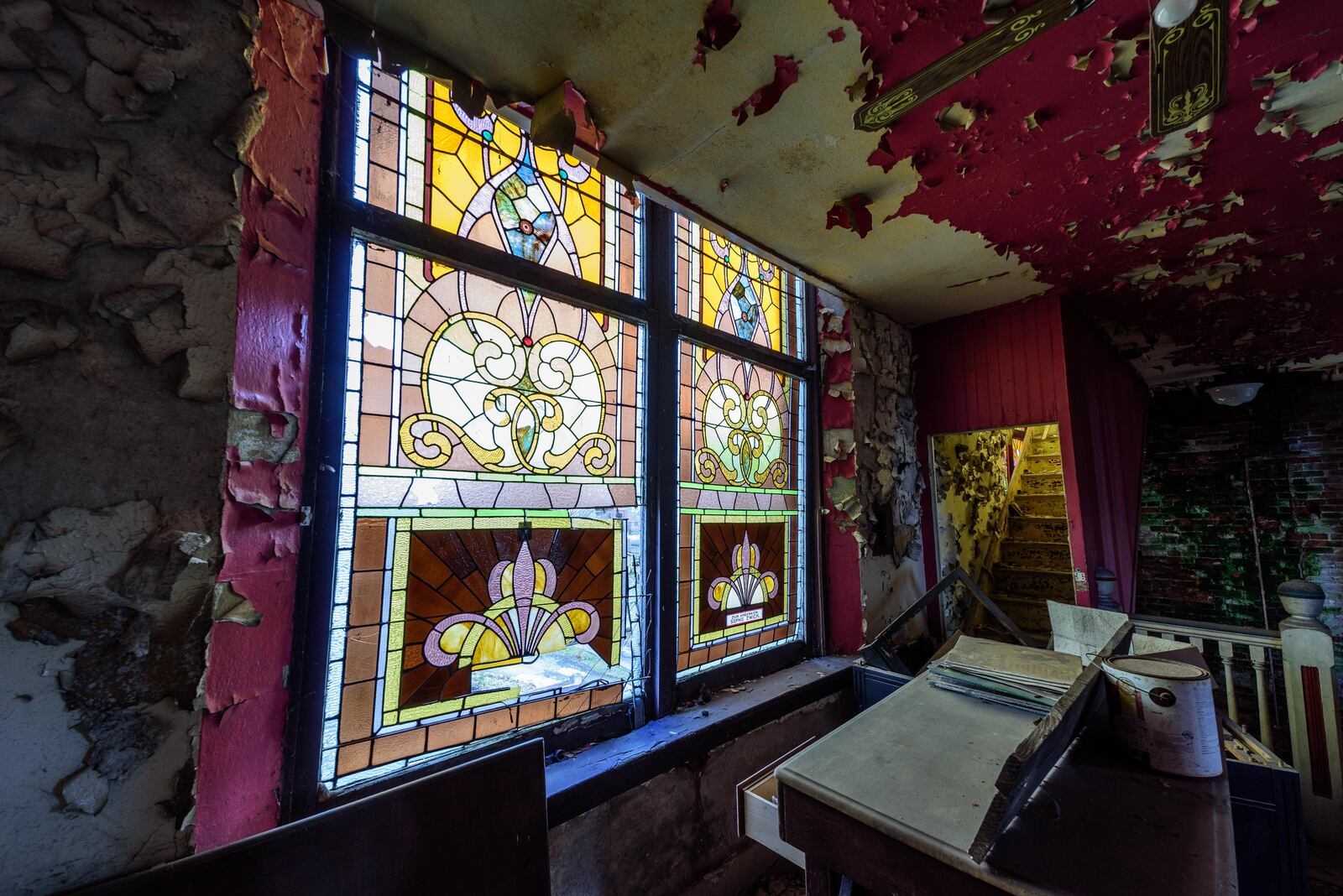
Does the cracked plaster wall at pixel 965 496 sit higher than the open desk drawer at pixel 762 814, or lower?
higher

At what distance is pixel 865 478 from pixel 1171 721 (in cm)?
198

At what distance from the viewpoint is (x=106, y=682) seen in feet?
2.92

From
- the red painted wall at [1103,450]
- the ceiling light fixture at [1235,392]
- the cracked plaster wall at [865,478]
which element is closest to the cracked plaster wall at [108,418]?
the cracked plaster wall at [865,478]

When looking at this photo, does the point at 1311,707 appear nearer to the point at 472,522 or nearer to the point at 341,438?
the point at 472,522

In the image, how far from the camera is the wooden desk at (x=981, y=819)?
2.38ft

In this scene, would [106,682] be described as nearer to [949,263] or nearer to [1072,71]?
[1072,71]

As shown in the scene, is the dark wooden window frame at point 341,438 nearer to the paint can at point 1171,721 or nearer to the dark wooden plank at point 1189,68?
the paint can at point 1171,721

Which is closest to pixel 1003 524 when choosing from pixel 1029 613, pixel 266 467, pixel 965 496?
pixel 1029 613

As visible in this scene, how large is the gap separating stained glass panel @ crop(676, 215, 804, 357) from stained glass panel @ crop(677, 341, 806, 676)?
19 centimetres

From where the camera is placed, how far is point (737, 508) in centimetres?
245

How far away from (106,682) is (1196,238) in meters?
3.99

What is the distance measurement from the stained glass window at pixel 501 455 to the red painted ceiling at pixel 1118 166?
1084 millimetres

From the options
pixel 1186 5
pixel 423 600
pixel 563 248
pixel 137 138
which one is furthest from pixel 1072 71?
pixel 423 600

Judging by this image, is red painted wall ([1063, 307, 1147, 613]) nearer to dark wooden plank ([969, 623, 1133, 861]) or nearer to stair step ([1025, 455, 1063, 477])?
stair step ([1025, 455, 1063, 477])
